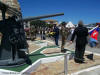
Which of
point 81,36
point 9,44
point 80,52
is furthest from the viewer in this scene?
point 80,52

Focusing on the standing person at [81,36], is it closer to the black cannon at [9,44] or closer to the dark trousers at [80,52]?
the dark trousers at [80,52]

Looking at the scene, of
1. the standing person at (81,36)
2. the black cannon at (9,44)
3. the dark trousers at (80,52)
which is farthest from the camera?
the dark trousers at (80,52)

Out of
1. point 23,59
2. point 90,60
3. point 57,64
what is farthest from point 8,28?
point 90,60

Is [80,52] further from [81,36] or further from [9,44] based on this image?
[9,44]

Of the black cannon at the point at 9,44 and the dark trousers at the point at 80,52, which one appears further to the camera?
the dark trousers at the point at 80,52

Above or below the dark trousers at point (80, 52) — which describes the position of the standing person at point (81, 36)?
above

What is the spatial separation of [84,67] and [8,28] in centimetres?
351

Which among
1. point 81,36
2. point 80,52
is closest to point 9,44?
point 81,36

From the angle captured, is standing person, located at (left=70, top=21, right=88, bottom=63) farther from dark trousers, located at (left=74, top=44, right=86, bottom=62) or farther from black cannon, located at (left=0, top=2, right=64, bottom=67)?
black cannon, located at (left=0, top=2, right=64, bottom=67)

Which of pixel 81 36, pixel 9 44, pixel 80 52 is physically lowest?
pixel 80 52

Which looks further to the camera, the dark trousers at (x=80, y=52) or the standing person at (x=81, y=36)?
the dark trousers at (x=80, y=52)

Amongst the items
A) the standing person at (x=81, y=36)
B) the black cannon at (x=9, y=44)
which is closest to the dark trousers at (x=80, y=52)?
the standing person at (x=81, y=36)

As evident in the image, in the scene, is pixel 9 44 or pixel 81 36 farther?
pixel 81 36

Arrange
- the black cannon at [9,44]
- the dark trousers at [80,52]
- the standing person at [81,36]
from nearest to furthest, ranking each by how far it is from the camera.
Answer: the black cannon at [9,44] < the standing person at [81,36] < the dark trousers at [80,52]
